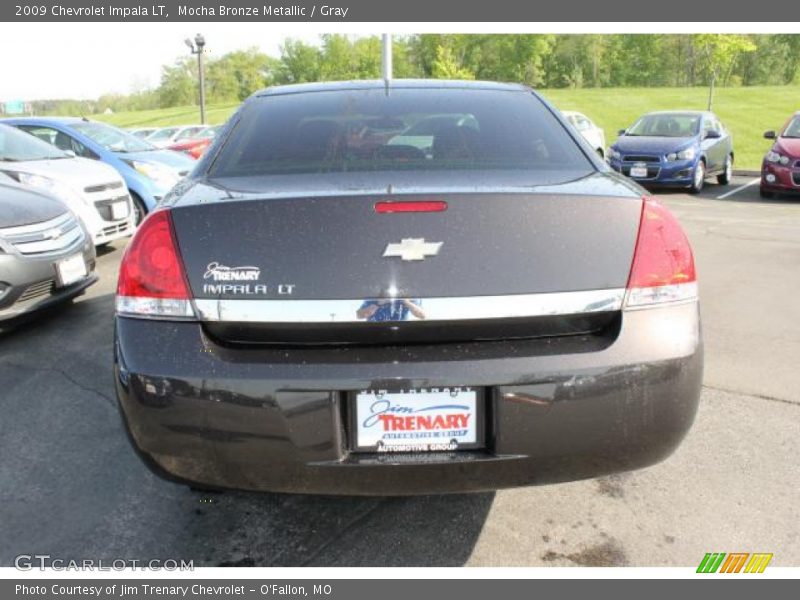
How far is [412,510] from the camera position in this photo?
2633 millimetres

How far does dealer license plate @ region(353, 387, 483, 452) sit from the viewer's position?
6.20 feet

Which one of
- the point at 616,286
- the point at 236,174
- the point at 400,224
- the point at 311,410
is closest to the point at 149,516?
the point at 311,410

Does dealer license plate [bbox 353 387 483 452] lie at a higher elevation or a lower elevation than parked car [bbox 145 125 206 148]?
higher

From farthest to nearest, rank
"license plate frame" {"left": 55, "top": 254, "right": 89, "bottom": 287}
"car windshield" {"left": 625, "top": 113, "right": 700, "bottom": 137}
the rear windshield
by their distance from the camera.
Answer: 1. "car windshield" {"left": 625, "top": 113, "right": 700, "bottom": 137}
2. "license plate frame" {"left": 55, "top": 254, "right": 89, "bottom": 287}
3. the rear windshield

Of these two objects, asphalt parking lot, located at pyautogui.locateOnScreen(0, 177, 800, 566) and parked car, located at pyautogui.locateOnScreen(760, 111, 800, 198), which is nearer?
asphalt parking lot, located at pyautogui.locateOnScreen(0, 177, 800, 566)

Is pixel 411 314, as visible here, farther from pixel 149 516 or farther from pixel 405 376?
pixel 149 516

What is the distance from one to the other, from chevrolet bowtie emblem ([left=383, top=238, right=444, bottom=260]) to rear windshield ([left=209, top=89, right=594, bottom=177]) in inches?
18.6

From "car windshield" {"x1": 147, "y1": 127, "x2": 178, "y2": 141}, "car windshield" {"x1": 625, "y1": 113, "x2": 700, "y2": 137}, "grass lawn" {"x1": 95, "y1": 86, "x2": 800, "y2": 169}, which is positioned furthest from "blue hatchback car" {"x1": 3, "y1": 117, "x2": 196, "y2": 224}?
"grass lawn" {"x1": 95, "y1": 86, "x2": 800, "y2": 169}

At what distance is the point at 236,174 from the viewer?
7.79 feet

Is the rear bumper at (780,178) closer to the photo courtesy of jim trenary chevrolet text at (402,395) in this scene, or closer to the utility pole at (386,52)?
the utility pole at (386,52)

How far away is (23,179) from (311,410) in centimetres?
595

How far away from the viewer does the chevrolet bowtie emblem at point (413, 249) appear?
6.23 ft

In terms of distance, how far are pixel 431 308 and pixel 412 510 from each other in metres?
1.09

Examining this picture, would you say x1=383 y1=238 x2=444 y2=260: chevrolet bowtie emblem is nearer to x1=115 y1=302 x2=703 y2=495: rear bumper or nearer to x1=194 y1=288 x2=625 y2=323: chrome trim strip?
x1=194 y1=288 x2=625 y2=323: chrome trim strip
